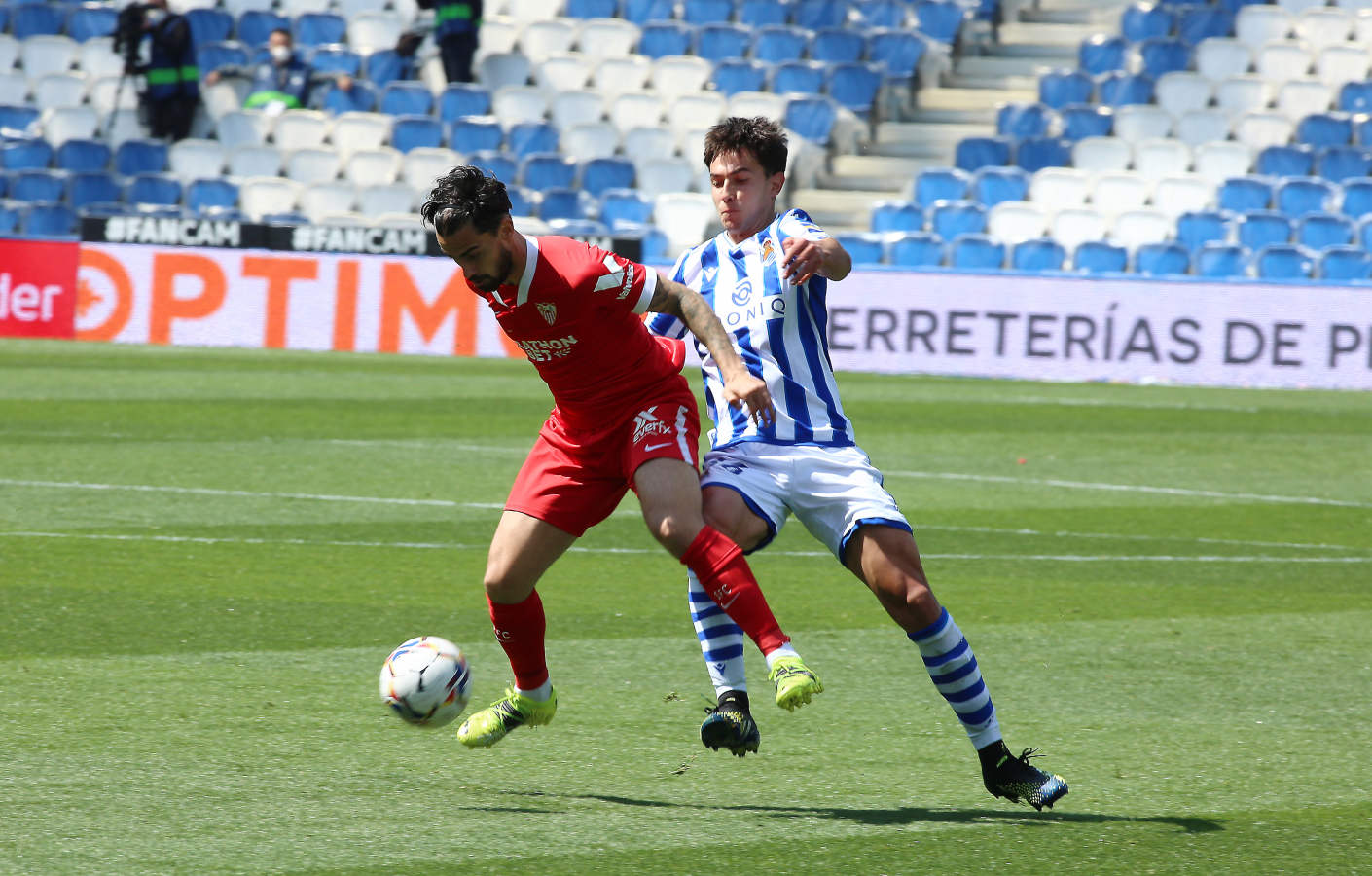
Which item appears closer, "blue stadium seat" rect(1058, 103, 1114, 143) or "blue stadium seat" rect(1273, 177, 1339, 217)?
"blue stadium seat" rect(1273, 177, 1339, 217)

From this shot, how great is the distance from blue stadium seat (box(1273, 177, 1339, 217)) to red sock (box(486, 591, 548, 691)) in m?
18.1

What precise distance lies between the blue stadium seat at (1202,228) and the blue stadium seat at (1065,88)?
331 centimetres

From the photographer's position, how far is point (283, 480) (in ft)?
35.7

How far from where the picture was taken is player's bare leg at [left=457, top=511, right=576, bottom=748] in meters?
4.82

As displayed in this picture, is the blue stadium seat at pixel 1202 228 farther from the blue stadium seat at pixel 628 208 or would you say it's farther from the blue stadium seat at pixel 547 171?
the blue stadium seat at pixel 547 171

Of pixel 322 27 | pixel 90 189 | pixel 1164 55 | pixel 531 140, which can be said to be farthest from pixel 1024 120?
pixel 90 189

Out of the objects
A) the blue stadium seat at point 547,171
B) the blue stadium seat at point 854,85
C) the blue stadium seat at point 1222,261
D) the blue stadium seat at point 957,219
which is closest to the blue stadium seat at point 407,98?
the blue stadium seat at point 547,171

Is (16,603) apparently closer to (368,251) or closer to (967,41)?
(368,251)

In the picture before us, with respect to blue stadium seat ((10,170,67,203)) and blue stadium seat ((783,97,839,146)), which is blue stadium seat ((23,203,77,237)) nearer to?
blue stadium seat ((10,170,67,203))

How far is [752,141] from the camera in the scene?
16.2 feet

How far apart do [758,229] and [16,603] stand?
3501mm

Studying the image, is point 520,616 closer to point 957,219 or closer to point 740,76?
point 957,219

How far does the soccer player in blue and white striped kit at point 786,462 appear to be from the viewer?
181 inches

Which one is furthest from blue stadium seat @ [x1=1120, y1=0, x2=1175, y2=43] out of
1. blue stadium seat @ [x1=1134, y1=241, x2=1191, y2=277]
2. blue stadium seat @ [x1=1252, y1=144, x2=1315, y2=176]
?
blue stadium seat @ [x1=1134, y1=241, x2=1191, y2=277]
